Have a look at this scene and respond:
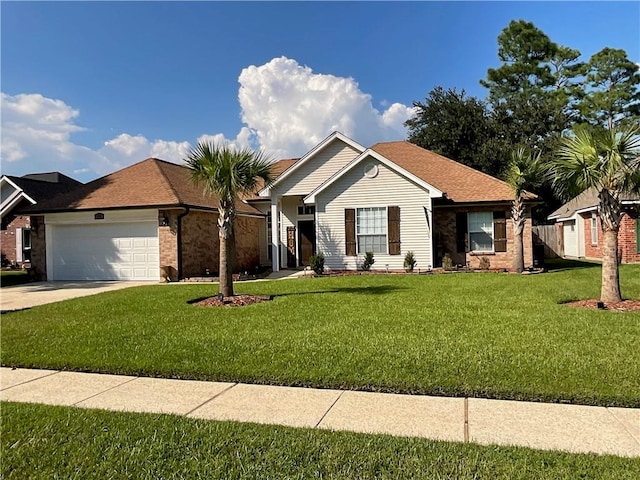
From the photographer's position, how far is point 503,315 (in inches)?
338

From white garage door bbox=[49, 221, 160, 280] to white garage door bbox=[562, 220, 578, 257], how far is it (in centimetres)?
2437

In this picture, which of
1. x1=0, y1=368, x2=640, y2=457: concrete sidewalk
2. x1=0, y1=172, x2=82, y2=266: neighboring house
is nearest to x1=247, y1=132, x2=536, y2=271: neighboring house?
x1=0, y1=172, x2=82, y2=266: neighboring house

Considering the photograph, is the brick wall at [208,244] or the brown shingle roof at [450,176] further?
the brown shingle roof at [450,176]

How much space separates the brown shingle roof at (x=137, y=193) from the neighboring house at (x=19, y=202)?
345cm

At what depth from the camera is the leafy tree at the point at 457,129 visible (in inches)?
1332

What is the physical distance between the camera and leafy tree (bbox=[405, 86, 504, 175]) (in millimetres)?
33844

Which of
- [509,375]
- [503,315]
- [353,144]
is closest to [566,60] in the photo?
[353,144]

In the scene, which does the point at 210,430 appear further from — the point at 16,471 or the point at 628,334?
the point at 628,334

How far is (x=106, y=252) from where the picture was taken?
60.2 feet

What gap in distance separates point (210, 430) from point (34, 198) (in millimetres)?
22433

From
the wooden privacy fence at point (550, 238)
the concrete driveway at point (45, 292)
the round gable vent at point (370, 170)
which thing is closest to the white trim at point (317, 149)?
the round gable vent at point (370, 170)

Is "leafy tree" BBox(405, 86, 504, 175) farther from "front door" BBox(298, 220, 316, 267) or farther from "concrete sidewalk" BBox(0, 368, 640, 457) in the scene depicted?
"concrete sidewalk" BBox(0, 368, 640, 457)

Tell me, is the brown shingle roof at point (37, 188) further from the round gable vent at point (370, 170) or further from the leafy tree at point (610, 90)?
the leafy tree at point (610, 90)

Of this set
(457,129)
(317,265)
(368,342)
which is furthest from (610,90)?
(368,342)
